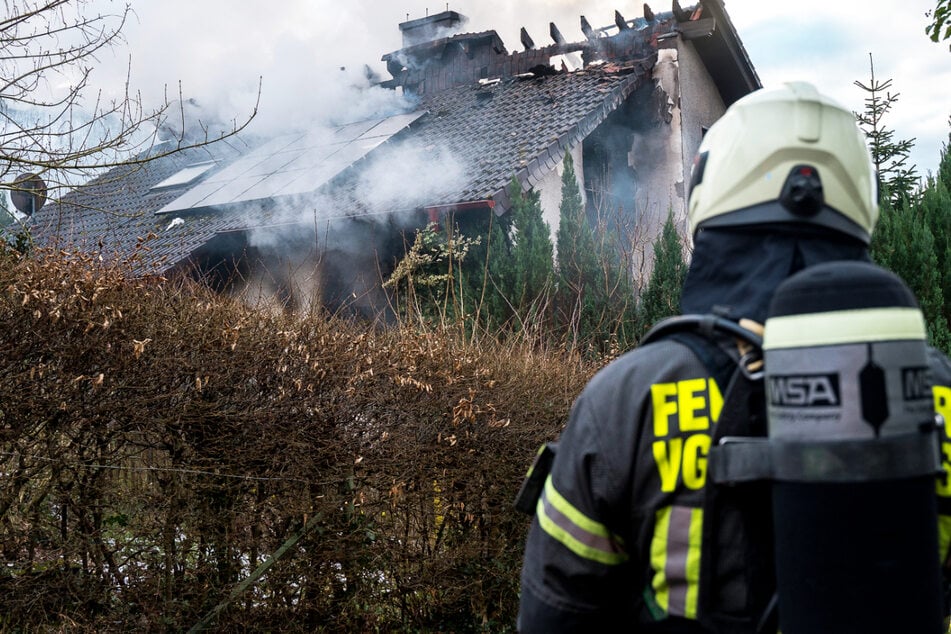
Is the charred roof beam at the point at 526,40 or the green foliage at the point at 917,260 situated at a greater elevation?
the charred roof beam at the point at 526,40

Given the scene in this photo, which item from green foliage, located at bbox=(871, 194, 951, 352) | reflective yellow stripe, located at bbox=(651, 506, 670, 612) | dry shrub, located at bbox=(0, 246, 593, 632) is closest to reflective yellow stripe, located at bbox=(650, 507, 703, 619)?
reflective yellow stripe, located at bbox=(651, 506, 670, 612)

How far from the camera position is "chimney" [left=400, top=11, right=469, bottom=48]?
1683 centimetres

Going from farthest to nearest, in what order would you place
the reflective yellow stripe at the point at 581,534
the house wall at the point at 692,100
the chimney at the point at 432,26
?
the chimney at the point at 432,26 → the house wall at the point at 692,100 → the reflective yellow stripe at the point at 581,534

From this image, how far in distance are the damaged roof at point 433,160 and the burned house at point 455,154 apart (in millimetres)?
35

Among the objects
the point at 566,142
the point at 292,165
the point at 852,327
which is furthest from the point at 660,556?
the point at 292,165

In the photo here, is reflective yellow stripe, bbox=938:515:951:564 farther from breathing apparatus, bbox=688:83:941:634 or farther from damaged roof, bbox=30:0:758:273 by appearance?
damaged roof, bbox=30:0:758:273

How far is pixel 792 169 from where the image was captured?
147 cm

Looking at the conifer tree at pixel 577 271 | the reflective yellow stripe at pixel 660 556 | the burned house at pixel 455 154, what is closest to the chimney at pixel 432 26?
the burned house at pixel 455 154

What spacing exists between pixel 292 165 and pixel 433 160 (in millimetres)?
2462

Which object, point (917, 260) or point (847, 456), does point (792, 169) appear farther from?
point (917, 260)

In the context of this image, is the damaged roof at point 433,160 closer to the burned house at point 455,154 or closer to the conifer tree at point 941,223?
the burned house at point 455,154

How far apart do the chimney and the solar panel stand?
123 inches

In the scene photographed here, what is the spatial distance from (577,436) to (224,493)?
2.13 meters

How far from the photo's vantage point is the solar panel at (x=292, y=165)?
1162 centimetres
